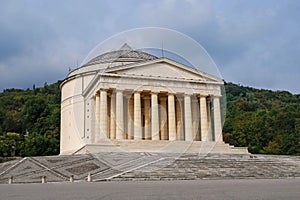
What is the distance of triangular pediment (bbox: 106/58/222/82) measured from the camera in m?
39.9

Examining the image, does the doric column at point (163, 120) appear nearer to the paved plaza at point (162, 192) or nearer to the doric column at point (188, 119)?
the doric column at point (188, 119)

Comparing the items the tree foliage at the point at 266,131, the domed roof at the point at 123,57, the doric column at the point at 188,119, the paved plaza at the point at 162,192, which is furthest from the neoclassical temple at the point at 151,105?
the paved plaza at the point at 162,192

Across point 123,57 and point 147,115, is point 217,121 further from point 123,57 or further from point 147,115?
point 123,57

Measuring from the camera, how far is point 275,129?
Result: 61.6m

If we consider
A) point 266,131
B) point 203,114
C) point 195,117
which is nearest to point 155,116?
point 203,114

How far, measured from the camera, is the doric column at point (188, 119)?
4022 cm

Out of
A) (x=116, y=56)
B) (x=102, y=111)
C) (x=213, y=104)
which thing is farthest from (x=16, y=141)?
(x=213, y=104)

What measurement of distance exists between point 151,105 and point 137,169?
63.0 ft

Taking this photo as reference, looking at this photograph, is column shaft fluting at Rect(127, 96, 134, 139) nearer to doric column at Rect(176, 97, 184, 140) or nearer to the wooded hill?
doric column at Rect(176, 97, 184, 140)

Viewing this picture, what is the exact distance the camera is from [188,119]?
4059 cm

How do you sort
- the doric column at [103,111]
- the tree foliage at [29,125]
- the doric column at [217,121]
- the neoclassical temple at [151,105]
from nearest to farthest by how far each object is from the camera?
the doric column at [103,111] < the neoclassical temple at [151,105] < the doric column at [217,121] < the tree foliage at [29,125]

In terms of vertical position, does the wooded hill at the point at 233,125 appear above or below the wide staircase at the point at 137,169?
above

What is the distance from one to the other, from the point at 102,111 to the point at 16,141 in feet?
91.8

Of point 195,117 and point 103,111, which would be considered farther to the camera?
point 195,117
